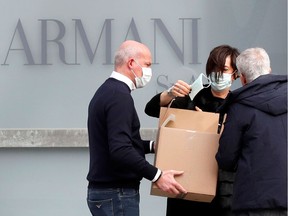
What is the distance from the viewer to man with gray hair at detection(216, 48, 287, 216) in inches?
168

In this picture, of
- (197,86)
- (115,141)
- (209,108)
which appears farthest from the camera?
(209,108)

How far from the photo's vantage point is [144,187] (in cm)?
668

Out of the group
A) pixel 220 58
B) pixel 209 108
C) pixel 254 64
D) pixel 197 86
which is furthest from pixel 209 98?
pixel 254 64

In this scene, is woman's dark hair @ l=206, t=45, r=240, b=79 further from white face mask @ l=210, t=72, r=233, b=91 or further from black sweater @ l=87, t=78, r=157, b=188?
black sweater @ l=87, t=78, r=157, b=188

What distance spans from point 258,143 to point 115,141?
711 mm

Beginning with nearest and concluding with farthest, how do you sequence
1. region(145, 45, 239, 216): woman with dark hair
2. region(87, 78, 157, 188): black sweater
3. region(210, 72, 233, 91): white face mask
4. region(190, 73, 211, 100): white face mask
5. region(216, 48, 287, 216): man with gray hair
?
region(216, 48, 287, 216): man with gray hair < region(87, 78, 157, 188): black sweater < region(190, 73, 211, 100): white face mask < region(145, 45, 239, 216): woman with dark hair < region(210, 72, 233, 91): white face mask

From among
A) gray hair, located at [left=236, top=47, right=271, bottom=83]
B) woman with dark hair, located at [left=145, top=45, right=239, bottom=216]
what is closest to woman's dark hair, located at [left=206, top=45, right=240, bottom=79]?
woman with dark hair, located at [left=145, top=45, right=239, bottom=216]

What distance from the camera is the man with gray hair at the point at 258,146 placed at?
4.27 m

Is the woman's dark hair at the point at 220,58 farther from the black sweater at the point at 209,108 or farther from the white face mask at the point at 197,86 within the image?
the white face mask at the point at 197,86

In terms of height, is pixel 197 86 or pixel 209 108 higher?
pixel 197 86

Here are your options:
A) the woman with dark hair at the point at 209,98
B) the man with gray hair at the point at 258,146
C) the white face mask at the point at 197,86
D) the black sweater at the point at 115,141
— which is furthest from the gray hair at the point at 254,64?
the black sweater at the point at 115,141

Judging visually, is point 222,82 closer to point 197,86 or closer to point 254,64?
point 197,86

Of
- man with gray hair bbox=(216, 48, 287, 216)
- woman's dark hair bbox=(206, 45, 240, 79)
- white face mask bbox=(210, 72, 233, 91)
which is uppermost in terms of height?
woman's dark hair bbox=(206, 45, 240, 79)

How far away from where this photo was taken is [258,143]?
4289 mm
